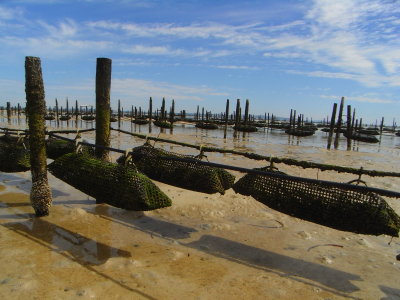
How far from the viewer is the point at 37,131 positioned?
4.74 metres

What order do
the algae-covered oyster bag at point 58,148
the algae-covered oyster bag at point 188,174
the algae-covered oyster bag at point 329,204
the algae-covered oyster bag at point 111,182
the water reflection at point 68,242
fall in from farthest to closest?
the algae-covered oyster bag at point 58,148 → the algae-covered oyster bag at point 188,174 → the algae-covered oyster bag at point 111,182 → the water reflection at point 68,242 → the algae-covered oyster bag at point 329,204

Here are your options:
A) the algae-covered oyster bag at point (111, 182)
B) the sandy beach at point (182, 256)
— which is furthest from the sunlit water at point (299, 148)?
the algae-covered oyster bag at point (111, 182)

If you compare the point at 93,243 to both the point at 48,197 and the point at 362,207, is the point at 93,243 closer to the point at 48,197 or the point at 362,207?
the point at 48,197

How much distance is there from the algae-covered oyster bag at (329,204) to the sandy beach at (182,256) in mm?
485

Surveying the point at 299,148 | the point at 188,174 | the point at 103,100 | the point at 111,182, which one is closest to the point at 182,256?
the point at 188,174

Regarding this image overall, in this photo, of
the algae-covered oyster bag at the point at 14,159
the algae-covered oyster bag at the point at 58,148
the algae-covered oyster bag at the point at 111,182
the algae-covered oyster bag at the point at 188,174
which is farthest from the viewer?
the algae-covered oyster bag at the point at 58,148

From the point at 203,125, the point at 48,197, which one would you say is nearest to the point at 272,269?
the point at 48,197

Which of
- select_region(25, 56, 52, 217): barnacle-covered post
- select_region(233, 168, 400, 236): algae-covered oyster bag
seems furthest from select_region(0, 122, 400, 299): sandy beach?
select_region(233, 168, 400, 236): algae-covered oyster bag

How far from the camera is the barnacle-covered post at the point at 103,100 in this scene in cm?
546

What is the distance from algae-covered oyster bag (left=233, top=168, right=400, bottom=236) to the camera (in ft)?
10.7

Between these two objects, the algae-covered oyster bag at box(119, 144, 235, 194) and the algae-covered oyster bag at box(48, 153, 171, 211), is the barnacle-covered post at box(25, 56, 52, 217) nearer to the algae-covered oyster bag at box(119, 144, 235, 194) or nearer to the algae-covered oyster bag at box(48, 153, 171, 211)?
the algae-covered oyster bag at box(48, 153, 171, 211)

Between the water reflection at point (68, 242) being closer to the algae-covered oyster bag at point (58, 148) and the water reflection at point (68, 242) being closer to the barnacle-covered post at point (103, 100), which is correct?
the barnacle-covered post at point (103, 100)

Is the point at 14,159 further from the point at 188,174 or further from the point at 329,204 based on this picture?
the point at 329,204

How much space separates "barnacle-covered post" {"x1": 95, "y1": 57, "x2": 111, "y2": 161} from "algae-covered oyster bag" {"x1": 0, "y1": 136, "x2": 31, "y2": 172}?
1.63 metres
